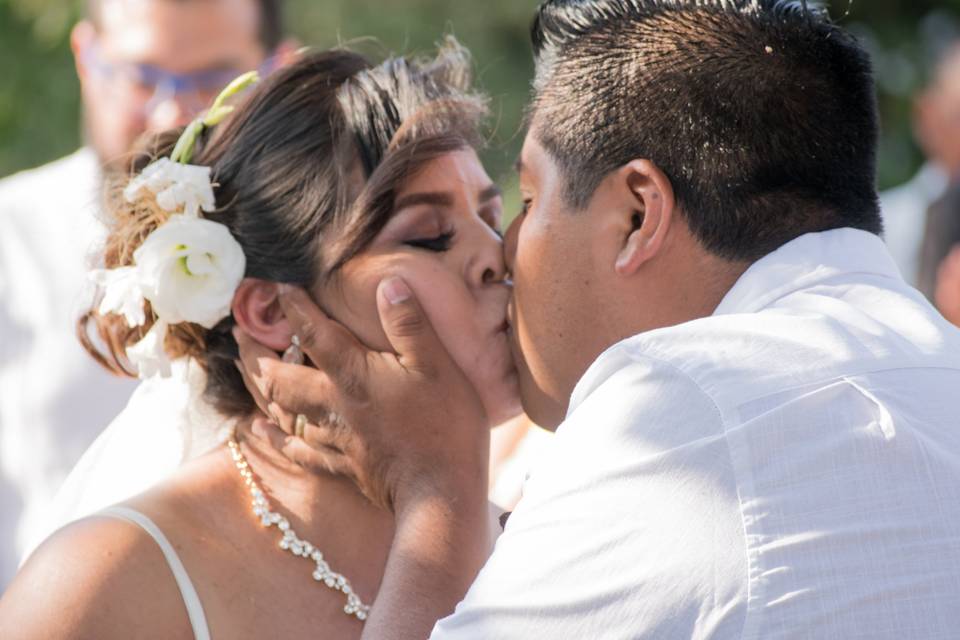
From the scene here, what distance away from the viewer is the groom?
75.1 inches

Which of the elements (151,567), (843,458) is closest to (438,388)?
(151,567)

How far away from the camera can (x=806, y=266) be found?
2.34 meters

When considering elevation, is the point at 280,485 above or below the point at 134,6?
below

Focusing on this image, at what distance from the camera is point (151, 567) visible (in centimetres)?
276

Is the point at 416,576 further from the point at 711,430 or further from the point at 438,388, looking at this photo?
the point at 711,430

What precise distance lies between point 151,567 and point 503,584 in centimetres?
106

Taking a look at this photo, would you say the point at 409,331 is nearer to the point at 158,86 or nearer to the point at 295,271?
the point at 295,271

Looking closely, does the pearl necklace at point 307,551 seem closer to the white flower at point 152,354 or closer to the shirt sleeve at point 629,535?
the white flower at point 152,354

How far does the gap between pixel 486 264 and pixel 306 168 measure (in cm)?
50

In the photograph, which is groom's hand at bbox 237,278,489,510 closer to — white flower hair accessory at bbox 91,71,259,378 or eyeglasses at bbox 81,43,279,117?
white flower hair accessory at bbox 91,71,259,378

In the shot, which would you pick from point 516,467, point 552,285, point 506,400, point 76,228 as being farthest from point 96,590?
point 76,228

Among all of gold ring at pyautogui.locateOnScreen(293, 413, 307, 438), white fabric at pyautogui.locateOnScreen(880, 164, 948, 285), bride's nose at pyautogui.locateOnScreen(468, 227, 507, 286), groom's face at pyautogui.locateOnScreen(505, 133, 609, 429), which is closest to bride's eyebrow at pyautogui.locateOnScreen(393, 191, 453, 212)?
bride's nose at pyautogui.locateOnScreen(468, 227, 507, 286)

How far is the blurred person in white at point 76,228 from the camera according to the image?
4.84 metres

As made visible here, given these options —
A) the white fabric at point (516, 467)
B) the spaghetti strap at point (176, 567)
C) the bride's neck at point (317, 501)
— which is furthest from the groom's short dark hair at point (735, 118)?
the white fabric at point (516, 467)
